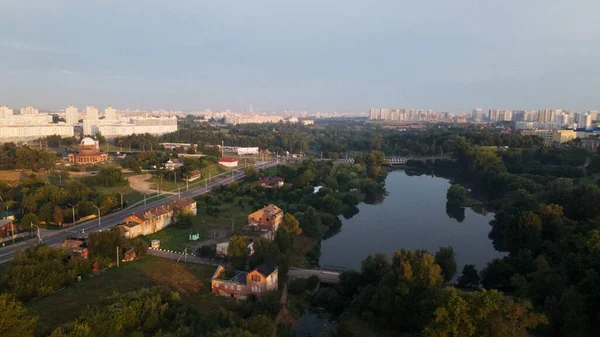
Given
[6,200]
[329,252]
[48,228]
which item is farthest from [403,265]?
[6,200]

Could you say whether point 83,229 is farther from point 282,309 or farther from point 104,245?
point 282,309

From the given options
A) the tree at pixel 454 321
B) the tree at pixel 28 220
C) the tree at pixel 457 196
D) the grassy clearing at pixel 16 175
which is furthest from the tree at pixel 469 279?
the grassy clearing at pixel 16 175

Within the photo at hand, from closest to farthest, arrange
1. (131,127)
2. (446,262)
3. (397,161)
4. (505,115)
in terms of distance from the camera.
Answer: (446,262) < (397,161) < (131,127) < (505,115)

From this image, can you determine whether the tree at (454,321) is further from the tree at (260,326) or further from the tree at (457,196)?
the tree at (457,196)

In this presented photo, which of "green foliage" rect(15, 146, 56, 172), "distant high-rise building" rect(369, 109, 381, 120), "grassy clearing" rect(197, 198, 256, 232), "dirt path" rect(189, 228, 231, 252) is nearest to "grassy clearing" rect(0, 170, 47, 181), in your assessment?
"green foliage" rect(15, 146, 56, 172)

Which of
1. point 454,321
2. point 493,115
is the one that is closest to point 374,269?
point 454,321

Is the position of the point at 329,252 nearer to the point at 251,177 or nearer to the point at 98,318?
the point at 98,318
